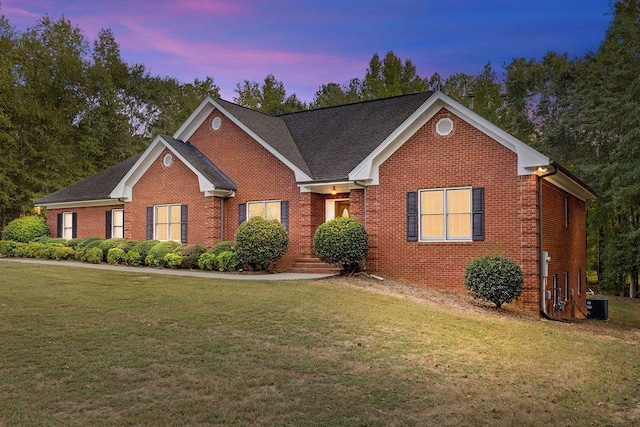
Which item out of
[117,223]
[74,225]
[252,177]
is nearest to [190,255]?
[252,177]

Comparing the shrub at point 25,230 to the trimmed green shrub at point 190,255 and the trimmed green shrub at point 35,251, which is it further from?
the trimmed green shrub at point 190,255

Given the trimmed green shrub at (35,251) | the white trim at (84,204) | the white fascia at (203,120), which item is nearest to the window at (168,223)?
the white trim at (84,204)

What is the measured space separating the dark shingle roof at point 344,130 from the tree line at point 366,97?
35.5 feet

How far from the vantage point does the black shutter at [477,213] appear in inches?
657

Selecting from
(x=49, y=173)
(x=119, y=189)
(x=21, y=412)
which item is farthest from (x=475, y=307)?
(x=49, y=173)

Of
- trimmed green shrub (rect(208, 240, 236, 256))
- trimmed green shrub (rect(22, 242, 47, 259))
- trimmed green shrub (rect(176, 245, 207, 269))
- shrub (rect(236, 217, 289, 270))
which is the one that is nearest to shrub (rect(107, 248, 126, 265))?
trimmed green shrub (rect(176, 245, 207, 269))

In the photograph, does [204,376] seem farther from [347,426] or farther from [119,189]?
[119,189]

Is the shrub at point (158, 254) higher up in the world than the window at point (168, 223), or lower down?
lower down

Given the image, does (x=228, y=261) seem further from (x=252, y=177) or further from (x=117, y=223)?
(x=117, y=223)

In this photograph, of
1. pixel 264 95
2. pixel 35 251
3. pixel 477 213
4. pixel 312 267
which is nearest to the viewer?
pixel 477 213

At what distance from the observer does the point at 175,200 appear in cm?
2291

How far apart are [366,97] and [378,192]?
3050 centimetres

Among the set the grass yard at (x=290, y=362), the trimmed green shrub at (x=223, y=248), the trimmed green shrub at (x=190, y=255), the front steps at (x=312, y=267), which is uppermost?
the trimmed green shrub at (x=223, y=248)

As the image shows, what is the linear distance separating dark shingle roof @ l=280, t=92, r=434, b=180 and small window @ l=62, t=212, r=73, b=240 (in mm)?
12208
